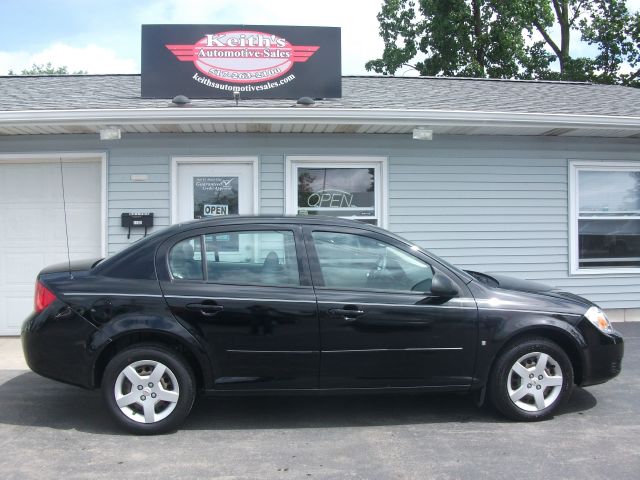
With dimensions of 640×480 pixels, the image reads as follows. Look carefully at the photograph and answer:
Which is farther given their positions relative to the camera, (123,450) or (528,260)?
(528,260)

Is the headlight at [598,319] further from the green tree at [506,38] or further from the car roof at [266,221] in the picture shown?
the green tree at [506,38]

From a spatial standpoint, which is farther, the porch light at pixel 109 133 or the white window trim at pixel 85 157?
the white window trim at pixel 85 157

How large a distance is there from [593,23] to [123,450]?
23.9 m

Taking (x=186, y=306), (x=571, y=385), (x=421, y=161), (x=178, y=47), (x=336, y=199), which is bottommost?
(x=571, y=385)

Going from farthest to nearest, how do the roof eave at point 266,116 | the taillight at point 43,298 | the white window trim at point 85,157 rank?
1. the white window trim at point 85,157
2. the roof eave at point 266,116
3. the taillight at point 43,298

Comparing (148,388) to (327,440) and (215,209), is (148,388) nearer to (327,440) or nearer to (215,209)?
(327,440)

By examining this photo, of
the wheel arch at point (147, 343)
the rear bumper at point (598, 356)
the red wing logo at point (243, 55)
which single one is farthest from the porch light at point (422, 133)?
the wheel arch at point (147, 343)

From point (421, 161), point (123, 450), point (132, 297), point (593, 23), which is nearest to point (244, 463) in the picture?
point (123, 450)

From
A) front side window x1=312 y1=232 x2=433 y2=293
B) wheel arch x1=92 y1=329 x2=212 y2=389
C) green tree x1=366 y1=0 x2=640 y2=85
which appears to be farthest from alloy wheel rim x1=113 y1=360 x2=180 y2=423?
green tree x1=366 y1=0 x2=640 y2=85

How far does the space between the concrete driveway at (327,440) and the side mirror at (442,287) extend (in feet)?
3.33

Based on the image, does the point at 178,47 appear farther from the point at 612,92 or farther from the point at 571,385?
the point at 612,92

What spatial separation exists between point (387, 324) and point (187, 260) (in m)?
1.56

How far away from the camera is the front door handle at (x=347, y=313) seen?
14.1 ft

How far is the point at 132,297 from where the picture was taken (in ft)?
13.9
